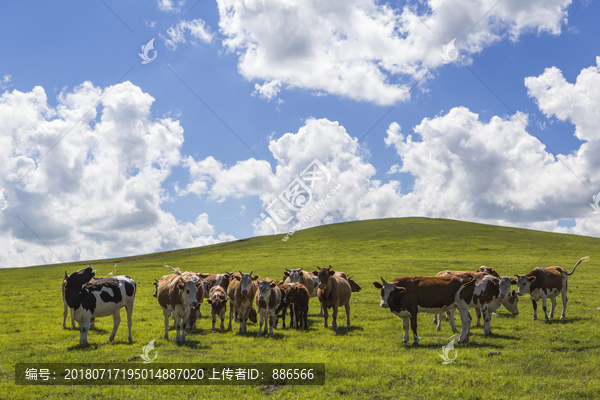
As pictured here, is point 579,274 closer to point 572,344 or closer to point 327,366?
point 572,344

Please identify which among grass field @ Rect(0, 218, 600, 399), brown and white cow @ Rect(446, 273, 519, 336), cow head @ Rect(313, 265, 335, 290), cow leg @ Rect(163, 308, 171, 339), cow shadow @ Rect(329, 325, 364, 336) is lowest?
cow shadow @ Rect(329, 325, 364, 336)

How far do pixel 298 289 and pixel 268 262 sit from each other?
145 feet

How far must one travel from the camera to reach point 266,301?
56.4 feet

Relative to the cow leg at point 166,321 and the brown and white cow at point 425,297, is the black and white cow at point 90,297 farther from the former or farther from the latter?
the brown and white cow at point 425,297

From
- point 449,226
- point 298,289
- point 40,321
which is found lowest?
point 40,321

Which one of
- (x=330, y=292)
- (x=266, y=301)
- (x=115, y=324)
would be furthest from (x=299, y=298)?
(x=115, y=324)

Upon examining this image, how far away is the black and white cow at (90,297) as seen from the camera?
14.8 meters

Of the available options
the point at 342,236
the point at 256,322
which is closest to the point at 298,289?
the point at 256,322

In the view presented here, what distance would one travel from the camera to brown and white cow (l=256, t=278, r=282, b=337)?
56.0 feet

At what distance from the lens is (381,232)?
97.9 meters

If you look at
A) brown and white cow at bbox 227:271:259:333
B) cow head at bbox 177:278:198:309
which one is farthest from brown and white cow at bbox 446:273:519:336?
cow head at bbox 177:278:198:309

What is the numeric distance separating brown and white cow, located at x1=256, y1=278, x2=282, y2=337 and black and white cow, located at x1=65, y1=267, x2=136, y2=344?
5.47 m

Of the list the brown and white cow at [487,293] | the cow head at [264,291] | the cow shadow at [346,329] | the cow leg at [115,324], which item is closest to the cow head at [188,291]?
the cow leg at [115,324]

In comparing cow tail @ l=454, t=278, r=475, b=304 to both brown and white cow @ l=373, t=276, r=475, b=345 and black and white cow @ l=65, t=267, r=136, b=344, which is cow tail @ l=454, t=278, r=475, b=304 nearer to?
brown and white cow @ l=373, t=276, r=475, b=345
